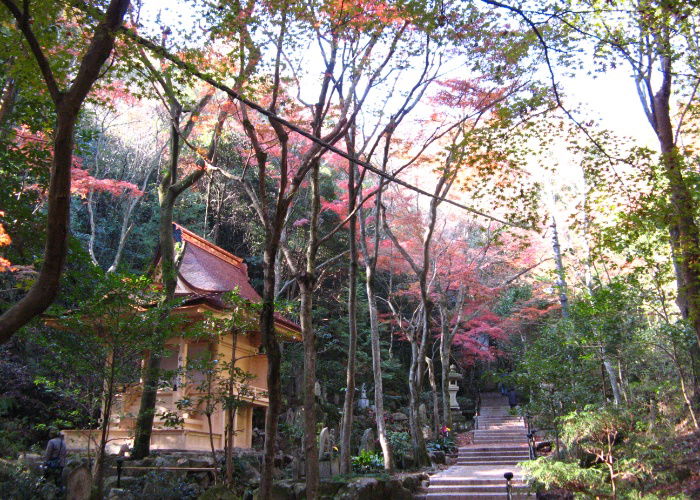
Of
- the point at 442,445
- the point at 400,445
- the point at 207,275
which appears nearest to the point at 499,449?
the point at 442,445

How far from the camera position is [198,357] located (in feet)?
31.5

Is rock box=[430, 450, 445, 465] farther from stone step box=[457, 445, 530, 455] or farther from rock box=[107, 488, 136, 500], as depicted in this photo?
rock box=[107, 488, 136, 500]

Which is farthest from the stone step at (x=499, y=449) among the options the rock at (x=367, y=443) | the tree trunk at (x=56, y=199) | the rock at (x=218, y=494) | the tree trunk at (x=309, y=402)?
the tree trunk at (x=56, y=199)

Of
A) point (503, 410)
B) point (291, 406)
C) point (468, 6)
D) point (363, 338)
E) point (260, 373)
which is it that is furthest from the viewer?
point (503, 410)

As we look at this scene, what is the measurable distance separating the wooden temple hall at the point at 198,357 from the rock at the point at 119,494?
176cm

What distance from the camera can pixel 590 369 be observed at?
1246 centimetres

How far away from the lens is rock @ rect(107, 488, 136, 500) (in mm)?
7934

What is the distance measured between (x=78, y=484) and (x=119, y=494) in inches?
23.8

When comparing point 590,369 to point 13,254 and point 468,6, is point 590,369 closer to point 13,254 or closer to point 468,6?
point 468,6

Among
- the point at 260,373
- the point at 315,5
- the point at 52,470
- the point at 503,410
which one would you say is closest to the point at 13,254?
the point at 52,470

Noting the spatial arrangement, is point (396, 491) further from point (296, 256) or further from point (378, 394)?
point (296, 256)

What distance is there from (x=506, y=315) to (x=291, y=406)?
13312 millimetres

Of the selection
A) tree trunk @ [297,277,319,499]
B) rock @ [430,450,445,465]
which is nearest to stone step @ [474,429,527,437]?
rock @ [430,450,445,465]

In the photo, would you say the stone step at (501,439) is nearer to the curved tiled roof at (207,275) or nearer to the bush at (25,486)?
the curved tiled roof at (207,275)
